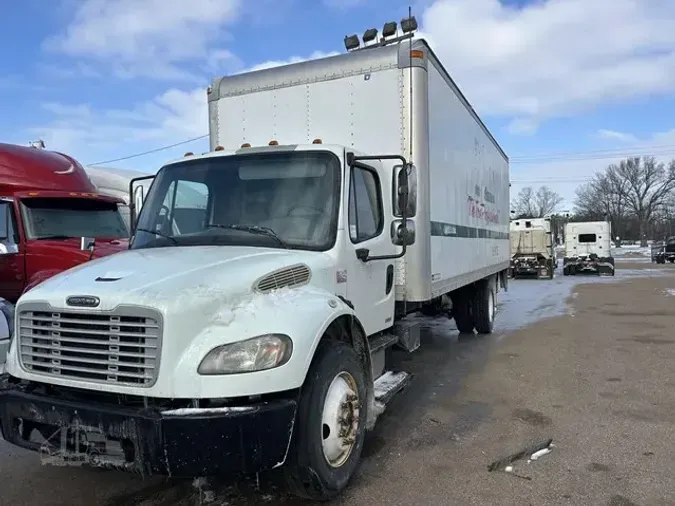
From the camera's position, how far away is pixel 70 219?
26.7 feet

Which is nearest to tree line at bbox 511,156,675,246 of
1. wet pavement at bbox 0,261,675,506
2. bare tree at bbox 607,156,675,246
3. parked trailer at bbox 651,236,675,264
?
bare tree at bbox 607,156,675,246

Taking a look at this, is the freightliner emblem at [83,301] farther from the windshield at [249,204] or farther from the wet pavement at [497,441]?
the wet pavement at [497,441]

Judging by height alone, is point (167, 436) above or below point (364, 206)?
below

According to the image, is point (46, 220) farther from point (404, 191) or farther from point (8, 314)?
point (404, 191)

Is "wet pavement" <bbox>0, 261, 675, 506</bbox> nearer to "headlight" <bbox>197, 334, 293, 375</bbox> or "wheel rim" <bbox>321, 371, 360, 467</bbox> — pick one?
"wheel rim" <bbox>321, 371, 360, 467</bbox>

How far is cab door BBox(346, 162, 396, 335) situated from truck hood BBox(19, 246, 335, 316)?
45 cm

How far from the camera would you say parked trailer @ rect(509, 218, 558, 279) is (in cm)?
2822

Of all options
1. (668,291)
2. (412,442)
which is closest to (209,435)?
(412,442)

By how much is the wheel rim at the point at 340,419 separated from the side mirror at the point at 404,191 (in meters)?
1.39

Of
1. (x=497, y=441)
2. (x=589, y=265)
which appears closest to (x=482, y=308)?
(x=497, y=441)

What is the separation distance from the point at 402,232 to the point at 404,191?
0.34m

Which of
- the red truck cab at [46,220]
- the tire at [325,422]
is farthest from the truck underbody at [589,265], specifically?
the tire at [325,422]

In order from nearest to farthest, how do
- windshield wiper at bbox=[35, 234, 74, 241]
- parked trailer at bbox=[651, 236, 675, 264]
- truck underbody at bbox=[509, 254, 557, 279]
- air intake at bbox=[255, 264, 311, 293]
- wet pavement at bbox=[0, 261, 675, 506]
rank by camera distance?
1. air intake at bbox=[255, 264, 311, 293]
2. wet pavement at bbox=[0, 261, 675, 506]
3. windshield wiper at bbox=[35, 234, 74, 241]
4. truck underbody at bbox=[509, 254, 557, 279]
5. parked trailer at bbox=[651, 236, 675, 264]

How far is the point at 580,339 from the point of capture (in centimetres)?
965
